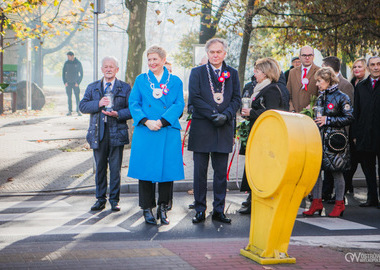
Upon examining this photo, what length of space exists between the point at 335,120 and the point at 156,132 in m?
2.42

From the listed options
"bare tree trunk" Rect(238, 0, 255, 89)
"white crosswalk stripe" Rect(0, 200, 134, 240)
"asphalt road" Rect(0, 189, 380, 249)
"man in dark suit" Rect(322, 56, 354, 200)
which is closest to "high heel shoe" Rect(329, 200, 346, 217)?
"asphalt road" Rect(0, 189, 380, 249)

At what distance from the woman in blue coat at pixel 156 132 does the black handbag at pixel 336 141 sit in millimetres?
2071

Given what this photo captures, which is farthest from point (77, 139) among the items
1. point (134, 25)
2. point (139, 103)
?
point (139, 103)

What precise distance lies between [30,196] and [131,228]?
9.24ft

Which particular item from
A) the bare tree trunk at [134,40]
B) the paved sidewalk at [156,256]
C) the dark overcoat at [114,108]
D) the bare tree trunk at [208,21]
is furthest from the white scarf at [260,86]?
the bare tree trunk at [208,21]

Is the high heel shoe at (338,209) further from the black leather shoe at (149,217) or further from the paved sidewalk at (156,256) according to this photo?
the black leather shoe at (149,217)

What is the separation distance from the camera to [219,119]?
710 centimetres

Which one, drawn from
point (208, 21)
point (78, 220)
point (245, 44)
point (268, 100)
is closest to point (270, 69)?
point (268, 100)

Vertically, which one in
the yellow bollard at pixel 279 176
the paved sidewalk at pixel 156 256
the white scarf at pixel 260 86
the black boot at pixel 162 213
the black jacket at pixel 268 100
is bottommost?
the black boot at pixel 162 213

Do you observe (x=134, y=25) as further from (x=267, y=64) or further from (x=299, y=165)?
(x=299, y=165)

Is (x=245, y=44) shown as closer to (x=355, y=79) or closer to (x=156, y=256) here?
(x=355, y=79)

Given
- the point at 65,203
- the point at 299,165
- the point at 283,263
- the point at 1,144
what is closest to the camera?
the point at 299,165

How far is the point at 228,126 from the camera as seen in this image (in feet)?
24.2

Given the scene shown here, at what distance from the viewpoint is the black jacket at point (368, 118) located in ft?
28.0
